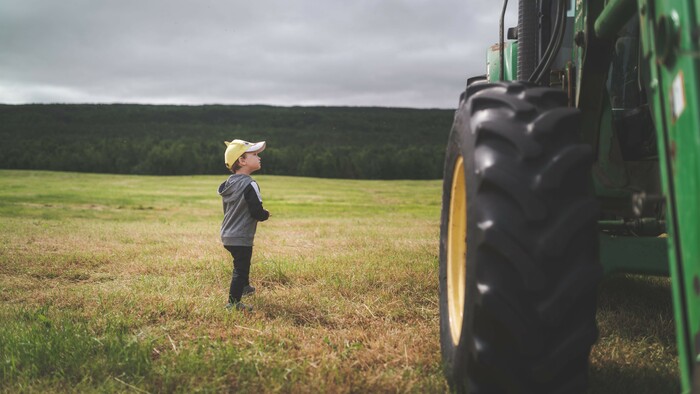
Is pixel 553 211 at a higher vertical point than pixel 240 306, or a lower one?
higher

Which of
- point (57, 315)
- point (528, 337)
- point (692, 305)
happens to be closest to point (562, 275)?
point (528, 337)

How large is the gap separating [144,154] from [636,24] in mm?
60507

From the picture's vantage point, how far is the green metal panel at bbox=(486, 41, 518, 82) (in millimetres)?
5051

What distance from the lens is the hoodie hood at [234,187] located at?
4.42m

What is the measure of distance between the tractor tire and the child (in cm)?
254

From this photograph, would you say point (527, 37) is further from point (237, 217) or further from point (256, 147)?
point (237, 217)

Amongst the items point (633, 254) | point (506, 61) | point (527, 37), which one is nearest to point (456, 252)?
point (633, 254)

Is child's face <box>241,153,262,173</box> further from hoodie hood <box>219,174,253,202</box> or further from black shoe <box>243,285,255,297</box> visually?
black shoe <box>243,285,255,297</box>

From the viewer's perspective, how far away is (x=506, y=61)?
5.29 meters

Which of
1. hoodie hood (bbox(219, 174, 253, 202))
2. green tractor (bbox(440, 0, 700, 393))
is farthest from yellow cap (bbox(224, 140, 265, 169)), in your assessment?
green tractor (bbox(440, 0, 700, 393))

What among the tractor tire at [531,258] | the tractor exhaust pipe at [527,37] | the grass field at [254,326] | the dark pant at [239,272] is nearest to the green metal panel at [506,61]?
the tractor exhaust pipe at [527,37]

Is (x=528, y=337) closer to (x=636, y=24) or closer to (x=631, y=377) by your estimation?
(x=631, y=377)

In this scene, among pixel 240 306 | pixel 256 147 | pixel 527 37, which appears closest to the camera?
pixel 527 37

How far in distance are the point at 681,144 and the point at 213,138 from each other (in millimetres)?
80449
